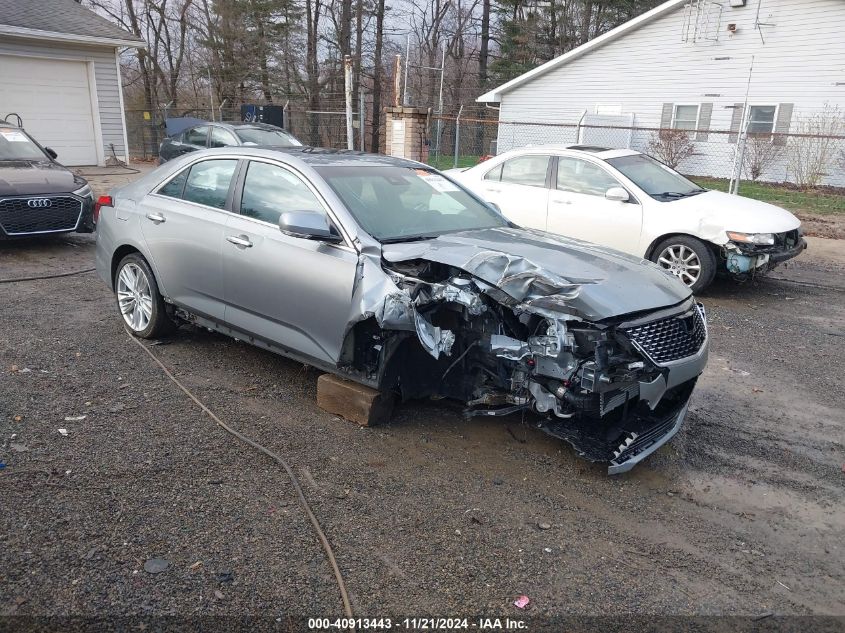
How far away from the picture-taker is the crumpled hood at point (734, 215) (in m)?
7.42

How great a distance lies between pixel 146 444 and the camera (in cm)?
390

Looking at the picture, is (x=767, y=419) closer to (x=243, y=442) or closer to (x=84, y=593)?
(x=243, y=442)

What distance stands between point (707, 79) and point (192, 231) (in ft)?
67.4

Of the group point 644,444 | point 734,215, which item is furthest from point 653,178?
point 644,444

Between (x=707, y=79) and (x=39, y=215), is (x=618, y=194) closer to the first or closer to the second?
(x=39, y=215)

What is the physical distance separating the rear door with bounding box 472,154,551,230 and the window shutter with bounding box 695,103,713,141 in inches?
570

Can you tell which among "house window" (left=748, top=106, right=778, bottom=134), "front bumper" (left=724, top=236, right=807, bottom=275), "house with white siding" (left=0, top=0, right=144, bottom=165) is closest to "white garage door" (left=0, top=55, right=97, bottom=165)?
"house with white siding" (left=0, top=0, right=144, bottom=165)

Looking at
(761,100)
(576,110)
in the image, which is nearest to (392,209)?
(761,100)

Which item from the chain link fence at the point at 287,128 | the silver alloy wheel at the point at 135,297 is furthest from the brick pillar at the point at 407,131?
the silver alloy wheel at the point at 135,297

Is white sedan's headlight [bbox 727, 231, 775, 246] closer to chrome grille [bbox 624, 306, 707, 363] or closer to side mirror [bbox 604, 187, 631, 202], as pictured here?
side mirror [bbox 604, 187, 631, 202]

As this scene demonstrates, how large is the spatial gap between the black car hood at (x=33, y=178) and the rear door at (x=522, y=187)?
18.5 feet

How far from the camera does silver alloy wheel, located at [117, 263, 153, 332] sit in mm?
5504

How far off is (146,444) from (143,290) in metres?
2.02

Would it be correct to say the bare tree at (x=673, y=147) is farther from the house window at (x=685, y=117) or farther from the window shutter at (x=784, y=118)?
the window shutter at (x=784, y=118)
